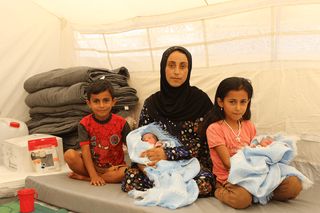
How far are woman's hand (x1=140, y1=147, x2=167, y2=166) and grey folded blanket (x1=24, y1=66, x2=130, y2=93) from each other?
0.84 metres

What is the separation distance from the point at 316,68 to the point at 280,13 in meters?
0.33

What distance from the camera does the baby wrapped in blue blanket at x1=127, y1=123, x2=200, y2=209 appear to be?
4.57ft

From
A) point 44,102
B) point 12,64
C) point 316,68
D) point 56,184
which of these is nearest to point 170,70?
point 316,68

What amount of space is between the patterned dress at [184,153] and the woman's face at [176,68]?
209 mm

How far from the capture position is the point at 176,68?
1.71 meters

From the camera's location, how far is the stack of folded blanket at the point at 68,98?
2291 mm

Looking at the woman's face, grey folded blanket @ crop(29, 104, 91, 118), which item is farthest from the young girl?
grey folded blanket @ crop(29, 104, 91, 118)

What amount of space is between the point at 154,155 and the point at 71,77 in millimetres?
1026

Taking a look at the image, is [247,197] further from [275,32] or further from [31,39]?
[31,39]

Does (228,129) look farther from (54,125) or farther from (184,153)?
(54,125)

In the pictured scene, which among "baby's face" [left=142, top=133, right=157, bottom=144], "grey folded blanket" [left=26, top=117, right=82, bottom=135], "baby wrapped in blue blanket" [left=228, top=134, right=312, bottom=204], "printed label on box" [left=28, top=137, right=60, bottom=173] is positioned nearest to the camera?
"baby wrapped in blue blanket" [left=228, top=134, right=312, bottom=204]

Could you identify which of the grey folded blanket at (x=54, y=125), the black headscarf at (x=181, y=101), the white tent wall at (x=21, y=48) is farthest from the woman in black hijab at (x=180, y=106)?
the white tent wall at (x=21, y=48)

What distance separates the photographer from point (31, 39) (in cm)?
276

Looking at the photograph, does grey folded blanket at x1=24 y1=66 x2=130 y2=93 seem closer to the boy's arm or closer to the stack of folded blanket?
the stack of folded blanket
